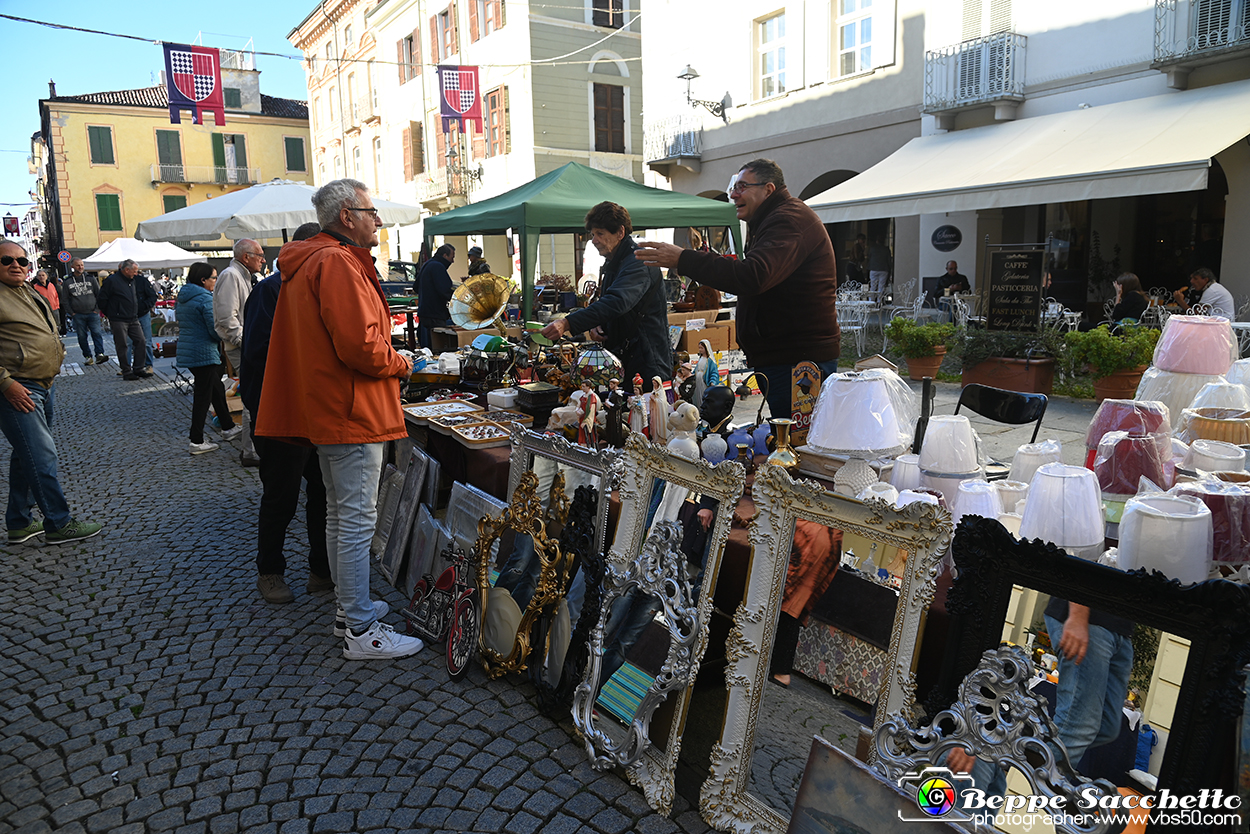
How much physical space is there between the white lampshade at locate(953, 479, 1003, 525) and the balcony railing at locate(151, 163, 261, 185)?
43522 mm

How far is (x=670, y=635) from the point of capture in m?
2.29

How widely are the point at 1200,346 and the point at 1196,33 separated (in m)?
9.46

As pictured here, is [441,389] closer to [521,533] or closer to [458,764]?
[521,533]

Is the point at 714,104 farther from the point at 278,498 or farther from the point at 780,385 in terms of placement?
the point at 278,498

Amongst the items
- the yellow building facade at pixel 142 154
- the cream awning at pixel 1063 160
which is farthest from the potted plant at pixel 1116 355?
the yellow building facade at pixel 142 154

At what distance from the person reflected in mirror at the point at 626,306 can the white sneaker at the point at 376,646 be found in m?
1.60

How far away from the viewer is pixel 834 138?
46.6 ft

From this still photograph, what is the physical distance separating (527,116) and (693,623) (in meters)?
21.5

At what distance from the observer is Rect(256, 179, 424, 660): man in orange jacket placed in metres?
2.82

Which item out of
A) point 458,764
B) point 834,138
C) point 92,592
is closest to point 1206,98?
point 834,138

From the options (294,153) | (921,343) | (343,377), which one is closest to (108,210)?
(294,153)

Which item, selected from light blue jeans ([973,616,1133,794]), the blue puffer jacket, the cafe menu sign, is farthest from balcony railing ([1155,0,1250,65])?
the blue puffer jacket

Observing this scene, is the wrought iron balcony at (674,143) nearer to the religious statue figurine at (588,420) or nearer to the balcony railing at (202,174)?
the religious statue figurine at (588,420)

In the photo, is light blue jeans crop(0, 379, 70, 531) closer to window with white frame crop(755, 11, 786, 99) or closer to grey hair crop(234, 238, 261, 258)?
grey hair crop(234, 238, 261, 258)
